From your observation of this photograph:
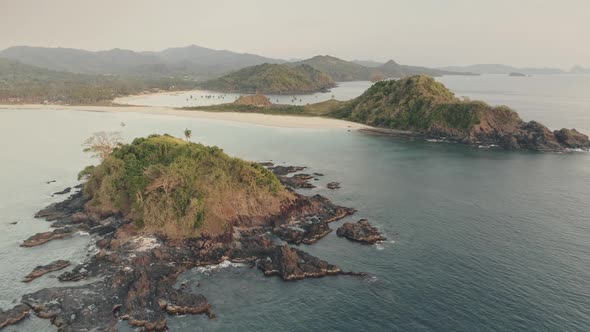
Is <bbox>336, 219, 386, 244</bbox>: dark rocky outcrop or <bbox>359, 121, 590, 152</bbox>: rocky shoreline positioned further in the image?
<bbox>359, 121, 590, 152</bbox>: rocky shoreline

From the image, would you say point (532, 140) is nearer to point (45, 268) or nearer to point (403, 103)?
point (403, 103)

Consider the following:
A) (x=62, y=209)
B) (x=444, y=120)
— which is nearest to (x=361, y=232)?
(x=62, y=209)

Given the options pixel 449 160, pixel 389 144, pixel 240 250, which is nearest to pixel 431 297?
pixel 240 250

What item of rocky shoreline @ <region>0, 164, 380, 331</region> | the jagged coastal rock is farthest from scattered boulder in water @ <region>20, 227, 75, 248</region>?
the jagged coastal rock

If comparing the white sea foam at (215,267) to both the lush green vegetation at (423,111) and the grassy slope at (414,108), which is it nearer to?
the lush green vegetation at (423,111)

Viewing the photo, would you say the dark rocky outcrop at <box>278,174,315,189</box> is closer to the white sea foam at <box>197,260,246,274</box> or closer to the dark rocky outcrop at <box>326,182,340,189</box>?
the dark rocky outcrop at <box>326,182,340,189</box>

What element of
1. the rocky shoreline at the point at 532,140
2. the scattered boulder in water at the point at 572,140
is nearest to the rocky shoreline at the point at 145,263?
the rocky shoreline at the point at 532,140

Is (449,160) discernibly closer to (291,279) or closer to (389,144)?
(389,144)
